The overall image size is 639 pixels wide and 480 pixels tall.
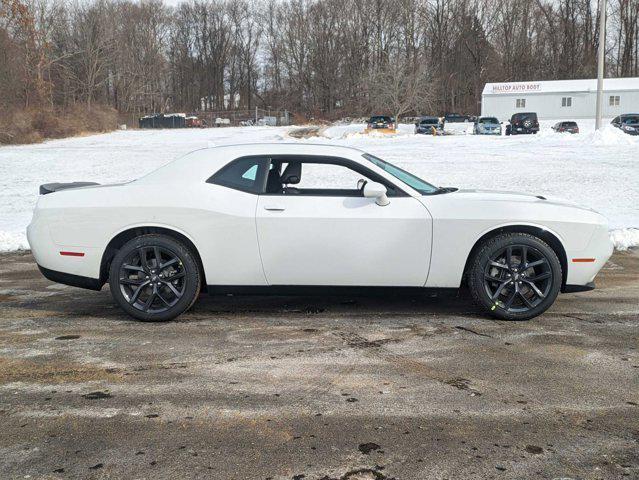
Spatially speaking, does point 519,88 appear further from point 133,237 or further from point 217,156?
point 133,237

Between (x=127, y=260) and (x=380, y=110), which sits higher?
(x=380, y=110)

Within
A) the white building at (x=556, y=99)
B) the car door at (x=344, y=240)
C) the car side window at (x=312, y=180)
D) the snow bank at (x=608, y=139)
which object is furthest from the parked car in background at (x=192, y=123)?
the car door at (x=344, y=240)

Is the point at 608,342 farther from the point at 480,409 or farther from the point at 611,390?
the point at 480,409

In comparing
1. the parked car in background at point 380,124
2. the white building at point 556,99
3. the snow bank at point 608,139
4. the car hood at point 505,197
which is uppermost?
the white building at point 556,99

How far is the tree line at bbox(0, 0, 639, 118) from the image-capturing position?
7775 cm

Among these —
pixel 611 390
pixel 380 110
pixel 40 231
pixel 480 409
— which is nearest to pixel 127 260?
pixel 40 231

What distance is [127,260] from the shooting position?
5.41 meters

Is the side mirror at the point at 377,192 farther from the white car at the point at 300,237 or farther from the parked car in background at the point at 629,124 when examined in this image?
the parked car in background at the point at 629,124

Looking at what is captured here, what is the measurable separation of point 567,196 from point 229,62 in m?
89.1

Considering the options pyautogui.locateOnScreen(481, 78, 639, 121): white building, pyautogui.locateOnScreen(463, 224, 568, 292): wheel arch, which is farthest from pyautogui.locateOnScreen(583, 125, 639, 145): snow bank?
pyautogui.locateOnScreen(481, 78, 639, 121): white building

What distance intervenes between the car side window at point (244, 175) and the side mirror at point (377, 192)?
35.4 inches

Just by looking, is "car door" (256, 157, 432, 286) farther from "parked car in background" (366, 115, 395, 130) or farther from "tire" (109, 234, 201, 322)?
"parked car in background" (366, 115, 395, 130)

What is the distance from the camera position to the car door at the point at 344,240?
5.26 meters

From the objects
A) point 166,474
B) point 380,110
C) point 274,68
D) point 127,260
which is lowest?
point 166,474
